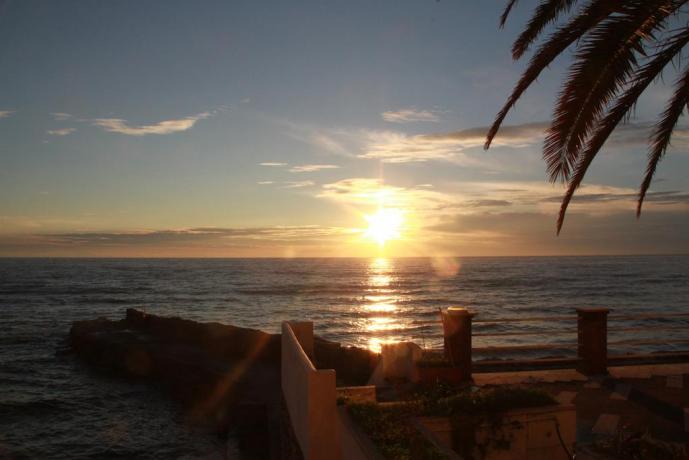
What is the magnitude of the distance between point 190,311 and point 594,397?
4796 cm

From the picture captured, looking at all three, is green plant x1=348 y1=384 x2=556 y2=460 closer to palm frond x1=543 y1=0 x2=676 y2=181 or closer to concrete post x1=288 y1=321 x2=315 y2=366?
palm frond x1=543 y1=0 x2=676 y2=181

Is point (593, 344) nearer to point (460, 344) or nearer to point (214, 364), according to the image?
point (460, 344)

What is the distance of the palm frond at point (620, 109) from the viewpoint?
5.73 m

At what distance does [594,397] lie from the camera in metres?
8.24

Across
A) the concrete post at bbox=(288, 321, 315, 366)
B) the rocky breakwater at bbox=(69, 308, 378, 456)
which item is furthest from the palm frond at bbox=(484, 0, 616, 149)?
the rocky breakwater at bbox=(69, 308, 378, 456)

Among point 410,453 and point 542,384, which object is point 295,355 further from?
point 542,384

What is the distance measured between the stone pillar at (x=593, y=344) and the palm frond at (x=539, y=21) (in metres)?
5.00

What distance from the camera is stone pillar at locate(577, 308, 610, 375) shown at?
9.65 metres

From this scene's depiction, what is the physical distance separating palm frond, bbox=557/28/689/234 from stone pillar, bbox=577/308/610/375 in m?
3.52

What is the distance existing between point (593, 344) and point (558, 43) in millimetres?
5730

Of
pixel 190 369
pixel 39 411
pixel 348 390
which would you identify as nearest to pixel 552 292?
pixel 190 369

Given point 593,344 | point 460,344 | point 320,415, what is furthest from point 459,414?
point 593,344

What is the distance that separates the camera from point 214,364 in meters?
24.6

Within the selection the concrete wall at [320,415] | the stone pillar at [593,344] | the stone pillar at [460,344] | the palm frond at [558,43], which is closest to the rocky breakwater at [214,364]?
the stone pillar at [460,344]
